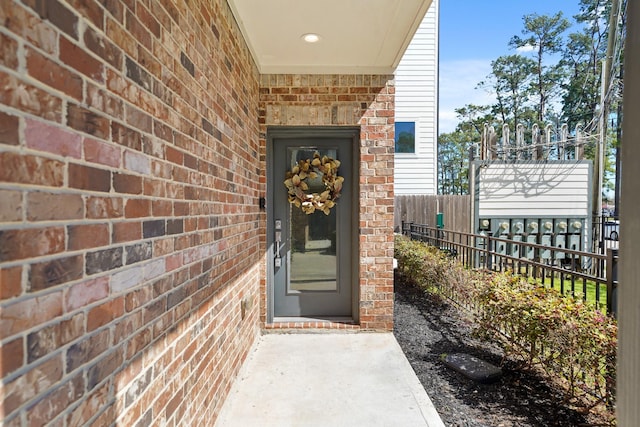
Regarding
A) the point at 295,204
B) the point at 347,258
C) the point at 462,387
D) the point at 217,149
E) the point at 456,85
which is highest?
the point at 456,85

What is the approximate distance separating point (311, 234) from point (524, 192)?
5.71 meters

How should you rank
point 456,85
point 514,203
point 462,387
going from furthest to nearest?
point 456,85 < point 514,203 < point 462,387

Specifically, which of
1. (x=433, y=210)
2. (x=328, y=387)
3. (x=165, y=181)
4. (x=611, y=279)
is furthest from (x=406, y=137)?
(x=165, y=181)

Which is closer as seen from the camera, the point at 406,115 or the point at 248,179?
the point at 248,179

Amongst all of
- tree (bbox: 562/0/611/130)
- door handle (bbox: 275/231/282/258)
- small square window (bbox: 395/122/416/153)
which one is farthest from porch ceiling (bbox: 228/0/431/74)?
tree (bbox: 562/0/611/130)

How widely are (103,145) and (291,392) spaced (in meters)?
2.25

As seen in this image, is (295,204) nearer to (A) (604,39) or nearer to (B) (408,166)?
(B) (408,166)

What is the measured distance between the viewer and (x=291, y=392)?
8.70 ft

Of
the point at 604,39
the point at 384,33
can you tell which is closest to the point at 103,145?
the point at 384,33

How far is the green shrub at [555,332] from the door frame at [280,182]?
4.11ft

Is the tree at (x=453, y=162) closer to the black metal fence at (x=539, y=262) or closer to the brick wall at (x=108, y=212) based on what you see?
the black metal fence at (x=539, y=262)

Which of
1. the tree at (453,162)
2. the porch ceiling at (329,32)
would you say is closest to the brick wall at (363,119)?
the porch ceiling at (329,32)

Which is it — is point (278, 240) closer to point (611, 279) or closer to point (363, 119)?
point (363, 119)

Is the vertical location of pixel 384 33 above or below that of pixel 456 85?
below
